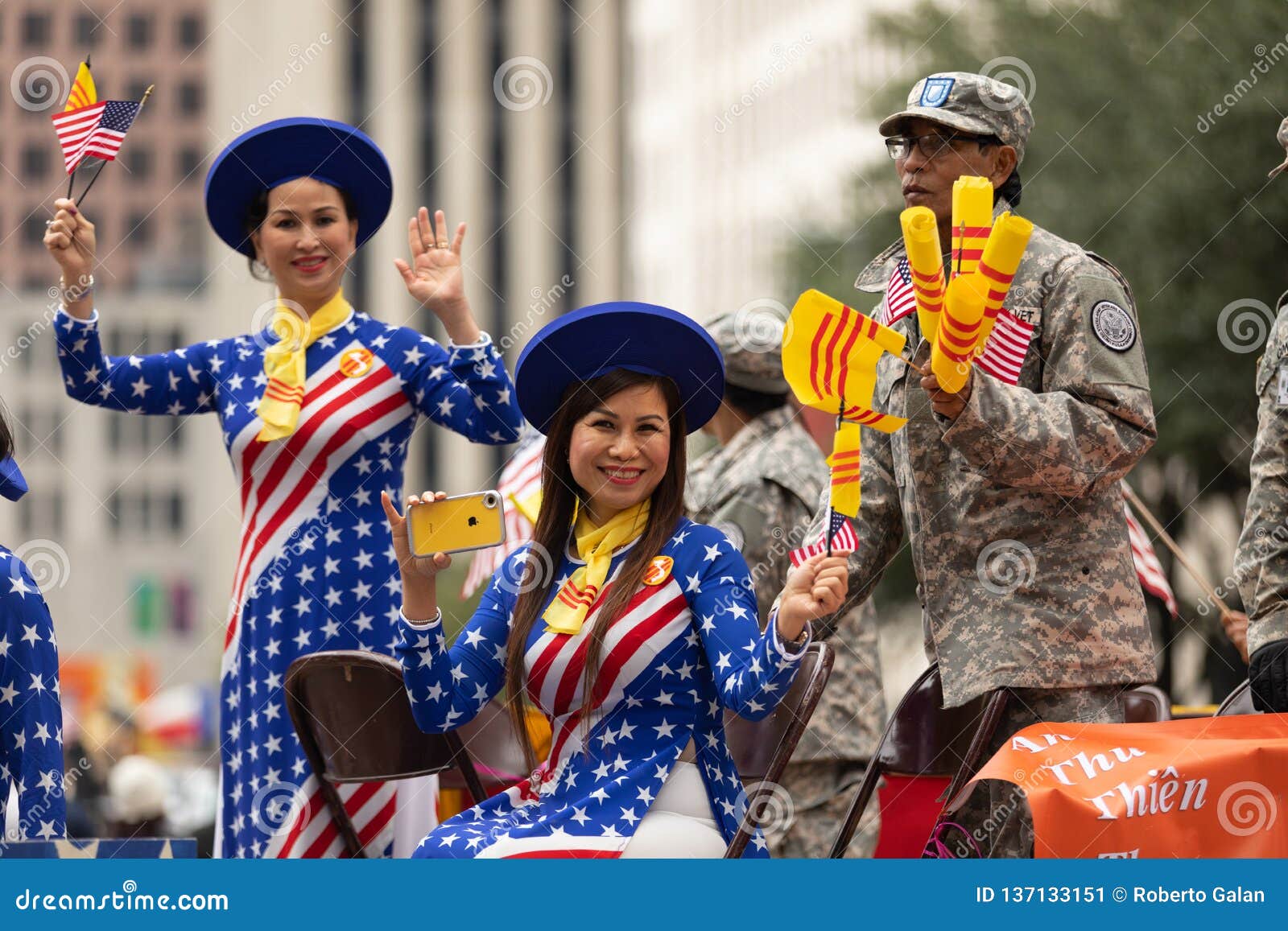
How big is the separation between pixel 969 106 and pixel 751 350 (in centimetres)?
195

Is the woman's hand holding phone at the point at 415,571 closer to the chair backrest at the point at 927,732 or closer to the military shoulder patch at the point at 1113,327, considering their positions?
the chair backrest at the point at 927,732

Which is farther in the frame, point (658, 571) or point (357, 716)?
point (357, 716)

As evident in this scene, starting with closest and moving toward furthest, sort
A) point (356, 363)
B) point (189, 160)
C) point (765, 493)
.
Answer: point (356, 363) → point (765, 493) → point (189, 160)

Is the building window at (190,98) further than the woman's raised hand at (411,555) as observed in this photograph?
Yes

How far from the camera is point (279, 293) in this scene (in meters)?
5.53

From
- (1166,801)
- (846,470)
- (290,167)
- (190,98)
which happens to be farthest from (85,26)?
(1166,801)

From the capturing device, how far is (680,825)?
4180 mm

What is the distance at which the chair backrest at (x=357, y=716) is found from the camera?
488 centimetres

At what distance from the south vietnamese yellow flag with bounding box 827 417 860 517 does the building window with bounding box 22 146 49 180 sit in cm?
10552

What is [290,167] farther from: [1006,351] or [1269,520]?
[1269,520]

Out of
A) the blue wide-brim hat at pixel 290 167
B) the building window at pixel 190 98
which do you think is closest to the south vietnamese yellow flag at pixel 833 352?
the blue wide-brim hat at pixel 290 167

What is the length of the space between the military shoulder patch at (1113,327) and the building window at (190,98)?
105606 millimetres

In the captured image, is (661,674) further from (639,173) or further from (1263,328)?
(639,173)

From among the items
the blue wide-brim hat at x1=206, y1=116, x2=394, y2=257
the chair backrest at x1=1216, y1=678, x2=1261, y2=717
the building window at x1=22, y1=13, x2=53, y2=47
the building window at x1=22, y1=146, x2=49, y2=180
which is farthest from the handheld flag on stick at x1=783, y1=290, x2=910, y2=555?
the building window at x1=22, y1=13, x2=53, y2=47
